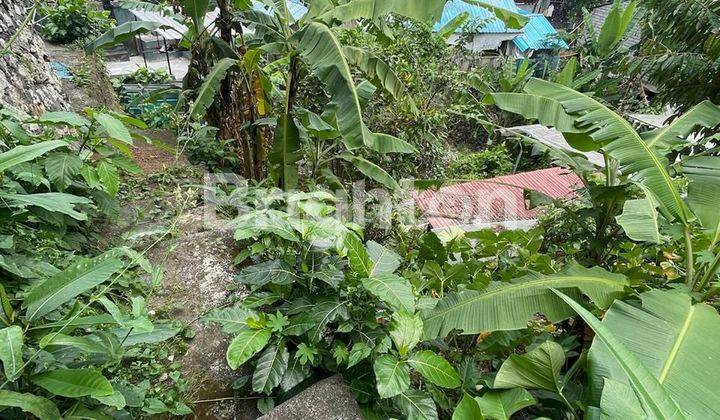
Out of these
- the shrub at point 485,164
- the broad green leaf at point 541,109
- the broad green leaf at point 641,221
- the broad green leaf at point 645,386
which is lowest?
the shrub at point 485,164

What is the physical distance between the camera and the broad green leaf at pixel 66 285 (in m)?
1.22

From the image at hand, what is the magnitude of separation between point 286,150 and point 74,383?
2302 mm

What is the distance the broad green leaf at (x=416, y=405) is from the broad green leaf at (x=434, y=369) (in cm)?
7

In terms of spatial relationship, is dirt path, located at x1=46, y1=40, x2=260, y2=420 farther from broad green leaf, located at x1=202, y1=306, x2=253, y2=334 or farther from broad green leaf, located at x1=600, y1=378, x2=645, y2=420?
broad green leaf, located at x1=600, y1=378, x2=645, y2=420

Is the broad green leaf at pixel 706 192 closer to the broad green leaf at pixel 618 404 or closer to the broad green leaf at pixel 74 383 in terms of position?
the broad green leaf at pixel 618 404

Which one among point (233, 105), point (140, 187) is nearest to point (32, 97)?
point (140, 187)

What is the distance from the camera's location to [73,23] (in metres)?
6.67

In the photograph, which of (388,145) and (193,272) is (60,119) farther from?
(388,145)

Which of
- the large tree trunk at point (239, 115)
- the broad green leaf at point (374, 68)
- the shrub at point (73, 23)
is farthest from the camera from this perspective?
the shrub at point (73, 23)

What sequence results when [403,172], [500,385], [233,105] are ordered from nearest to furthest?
[500,385], [233,105], [403,172]

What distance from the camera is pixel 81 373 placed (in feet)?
3.67

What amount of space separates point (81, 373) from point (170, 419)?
2.25ft

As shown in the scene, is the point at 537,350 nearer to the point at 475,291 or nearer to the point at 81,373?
the point at 475,291

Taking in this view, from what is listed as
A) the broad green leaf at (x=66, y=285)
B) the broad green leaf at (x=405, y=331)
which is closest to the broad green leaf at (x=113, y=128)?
the broad green leaf at (x=66, y=285)
